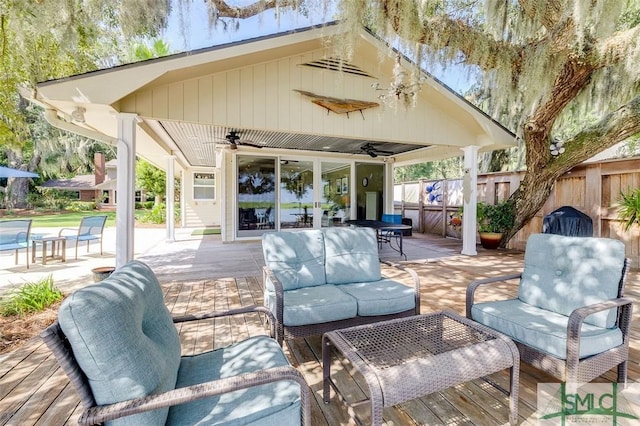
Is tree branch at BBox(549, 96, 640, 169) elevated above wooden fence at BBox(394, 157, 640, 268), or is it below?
above

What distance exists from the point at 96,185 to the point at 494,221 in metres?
29.8

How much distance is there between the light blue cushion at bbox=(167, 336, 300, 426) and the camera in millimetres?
1201

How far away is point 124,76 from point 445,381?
185 inches

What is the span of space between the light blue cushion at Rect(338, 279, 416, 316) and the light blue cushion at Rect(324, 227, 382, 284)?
7.0 inches

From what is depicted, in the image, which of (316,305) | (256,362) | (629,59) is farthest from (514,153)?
(256,362)

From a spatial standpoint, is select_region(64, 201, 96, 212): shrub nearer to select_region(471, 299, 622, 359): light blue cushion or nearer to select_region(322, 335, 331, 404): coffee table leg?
select_region(322, 335, 331, 404): coffee table leg

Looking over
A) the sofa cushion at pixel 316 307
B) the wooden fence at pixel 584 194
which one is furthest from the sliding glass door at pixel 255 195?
the sofa cushion at pixel 316 307

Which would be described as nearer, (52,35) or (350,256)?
(350,256)

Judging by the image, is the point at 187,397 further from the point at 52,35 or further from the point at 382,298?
the point at 52,35

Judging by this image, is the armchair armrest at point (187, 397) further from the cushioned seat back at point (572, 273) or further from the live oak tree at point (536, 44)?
the live oak tree at point (536, 44)

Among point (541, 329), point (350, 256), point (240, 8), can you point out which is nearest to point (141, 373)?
point (350, 256)

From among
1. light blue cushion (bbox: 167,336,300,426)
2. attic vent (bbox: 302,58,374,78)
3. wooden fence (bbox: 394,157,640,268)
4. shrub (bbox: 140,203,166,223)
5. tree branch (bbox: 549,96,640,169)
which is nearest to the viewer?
light blue cushion (bbox: 167,336,300,426)

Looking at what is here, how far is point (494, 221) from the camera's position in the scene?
7.32 metres

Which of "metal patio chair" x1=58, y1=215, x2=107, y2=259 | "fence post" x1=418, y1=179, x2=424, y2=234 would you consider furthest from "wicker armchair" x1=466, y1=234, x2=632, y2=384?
"fence post" x1=418, y1=179, x2=424, y2=234
